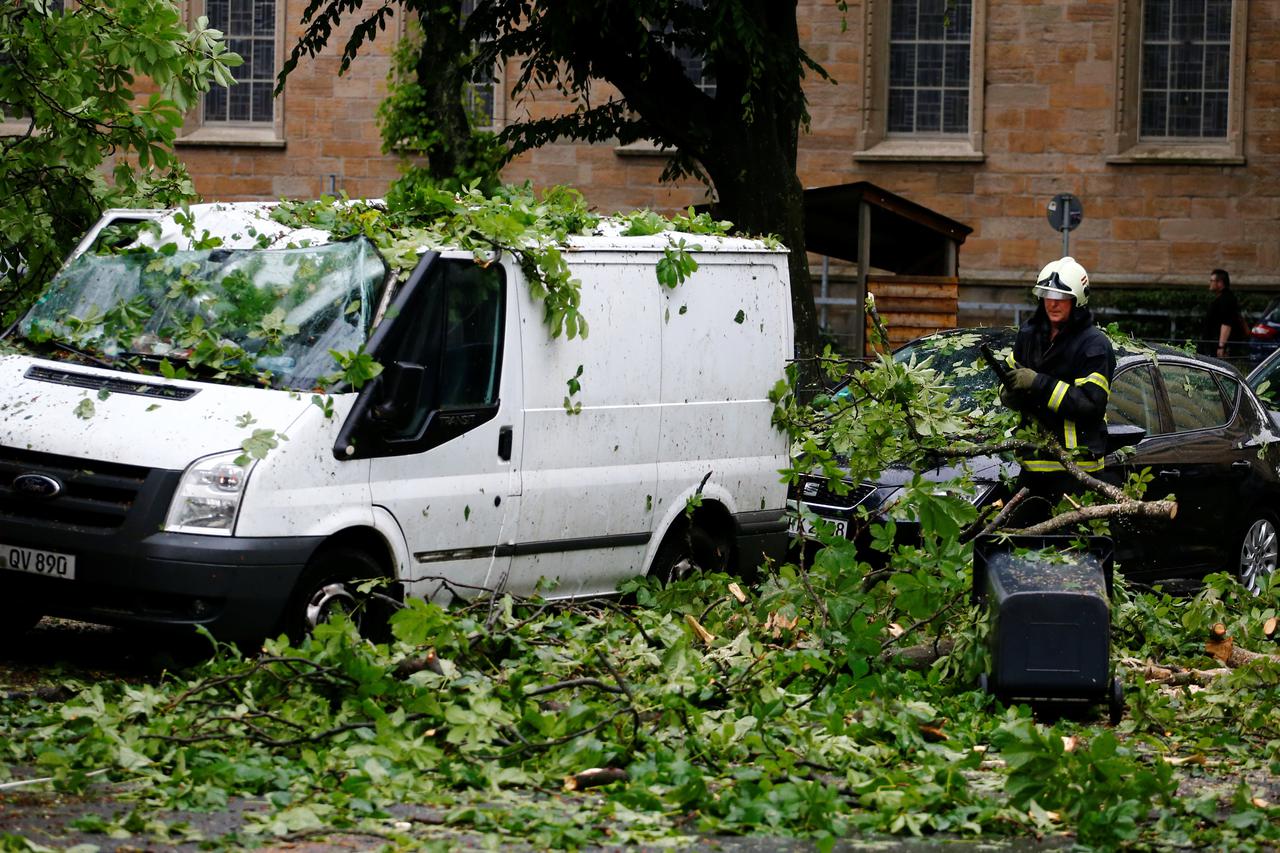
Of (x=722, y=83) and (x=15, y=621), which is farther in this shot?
(x=722, y=83)

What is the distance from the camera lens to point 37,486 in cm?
801

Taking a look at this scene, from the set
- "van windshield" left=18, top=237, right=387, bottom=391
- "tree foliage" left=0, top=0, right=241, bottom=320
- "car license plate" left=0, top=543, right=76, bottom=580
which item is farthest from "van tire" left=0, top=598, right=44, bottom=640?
"tree foliage" left=0, top=0, right=241, bottom=320

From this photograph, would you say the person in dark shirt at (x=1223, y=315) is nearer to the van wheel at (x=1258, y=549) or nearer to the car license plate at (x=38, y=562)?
the van wheel at (x=1258, y=549)

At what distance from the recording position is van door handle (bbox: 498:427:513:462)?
350 inches

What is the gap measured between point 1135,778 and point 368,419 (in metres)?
3.51

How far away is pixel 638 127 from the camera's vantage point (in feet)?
63.1

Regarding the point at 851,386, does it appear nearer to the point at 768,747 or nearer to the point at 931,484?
the point at 931,484

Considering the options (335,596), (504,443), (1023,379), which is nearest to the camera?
(335,596)

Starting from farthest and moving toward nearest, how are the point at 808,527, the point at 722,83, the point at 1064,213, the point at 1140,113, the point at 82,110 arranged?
the point at 1140,113 → the point at 1064,213 → the point at 722,83 → the point at 808,527 → the point at 82,110

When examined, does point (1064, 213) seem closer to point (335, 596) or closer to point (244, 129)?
point (244, 129)

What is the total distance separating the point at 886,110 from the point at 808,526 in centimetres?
1897

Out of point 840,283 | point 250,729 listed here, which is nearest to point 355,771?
point 250,729

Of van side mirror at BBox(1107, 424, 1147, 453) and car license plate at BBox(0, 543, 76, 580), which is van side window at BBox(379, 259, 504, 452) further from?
van side mirror at BBox(1107, 424, 1147, 453)

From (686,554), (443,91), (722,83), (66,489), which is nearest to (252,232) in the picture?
(66,489)
